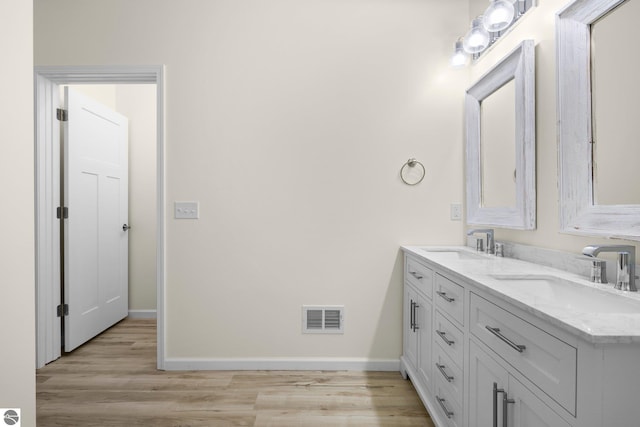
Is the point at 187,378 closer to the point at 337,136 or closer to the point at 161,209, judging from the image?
the point at 161,209

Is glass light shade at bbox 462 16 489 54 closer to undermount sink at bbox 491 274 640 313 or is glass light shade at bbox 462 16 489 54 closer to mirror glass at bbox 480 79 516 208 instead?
mirror glass at bbox 480 79 516 208

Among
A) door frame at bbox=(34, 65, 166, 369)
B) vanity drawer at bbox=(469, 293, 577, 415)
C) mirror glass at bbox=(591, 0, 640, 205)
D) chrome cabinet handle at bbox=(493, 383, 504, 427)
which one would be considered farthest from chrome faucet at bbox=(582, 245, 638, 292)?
door frame at bbox=(34, 65, 166, 369)

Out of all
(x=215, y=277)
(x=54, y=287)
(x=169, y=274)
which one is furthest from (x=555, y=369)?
(x=54, y=287)

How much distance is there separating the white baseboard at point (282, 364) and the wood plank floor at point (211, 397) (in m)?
0.04

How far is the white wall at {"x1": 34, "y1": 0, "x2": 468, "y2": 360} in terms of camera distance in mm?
2330

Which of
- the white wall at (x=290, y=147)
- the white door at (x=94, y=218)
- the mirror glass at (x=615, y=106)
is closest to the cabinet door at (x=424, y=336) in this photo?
the white wall at (x=290, y=147)

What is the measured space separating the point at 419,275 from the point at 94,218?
2.59 metres

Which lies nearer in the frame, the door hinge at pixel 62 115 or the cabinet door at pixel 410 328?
the cabinet door at pixel 410 328

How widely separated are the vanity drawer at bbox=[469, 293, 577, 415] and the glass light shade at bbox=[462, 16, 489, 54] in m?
1.55

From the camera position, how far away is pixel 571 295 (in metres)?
1.24

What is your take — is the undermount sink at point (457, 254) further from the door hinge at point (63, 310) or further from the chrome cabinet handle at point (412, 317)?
the door hinge at point (63, 310)

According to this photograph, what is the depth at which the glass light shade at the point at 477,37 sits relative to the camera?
1996mm

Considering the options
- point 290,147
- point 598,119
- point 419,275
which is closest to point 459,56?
point 598,119

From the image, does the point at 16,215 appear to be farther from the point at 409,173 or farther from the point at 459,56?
the point at 459,56
